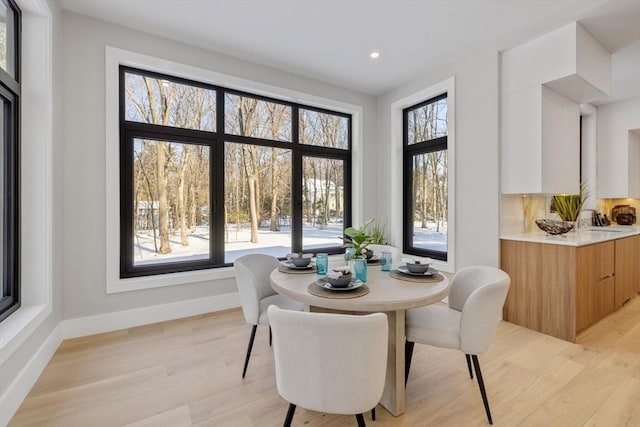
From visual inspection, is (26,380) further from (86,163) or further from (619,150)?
(619,150)

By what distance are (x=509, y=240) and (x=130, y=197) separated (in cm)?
389

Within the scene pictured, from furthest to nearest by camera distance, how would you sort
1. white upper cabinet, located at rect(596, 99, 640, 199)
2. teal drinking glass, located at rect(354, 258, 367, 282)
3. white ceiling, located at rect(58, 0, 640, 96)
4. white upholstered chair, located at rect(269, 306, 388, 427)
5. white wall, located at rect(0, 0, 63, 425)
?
white upper cabinet, located at rect(596, 99, 640, 199) < white ceiling, located at rect(58, 0, 640, 96) < white wall, located at rect(0, 0, 63, 425) < teal drinking glass, located at rect(354, 258, 367, 282) < white upholstered chair, located at rect(269, 306, 388, 427)

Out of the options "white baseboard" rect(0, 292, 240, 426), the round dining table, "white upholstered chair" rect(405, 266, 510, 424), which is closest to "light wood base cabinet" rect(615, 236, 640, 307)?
"white upholstered chair" rect(405, 266, 510, 424)

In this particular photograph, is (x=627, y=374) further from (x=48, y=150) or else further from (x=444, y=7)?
(x=48, y=150)

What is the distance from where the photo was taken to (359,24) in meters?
2.73

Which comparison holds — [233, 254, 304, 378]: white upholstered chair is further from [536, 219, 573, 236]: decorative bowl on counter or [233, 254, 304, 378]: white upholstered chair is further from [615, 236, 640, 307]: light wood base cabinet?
[615, 236, 640, 307]: light wood base cabinet

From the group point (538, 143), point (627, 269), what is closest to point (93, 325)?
point (538, 143)

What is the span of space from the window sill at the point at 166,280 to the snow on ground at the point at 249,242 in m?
0.19

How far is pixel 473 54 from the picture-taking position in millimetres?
3230

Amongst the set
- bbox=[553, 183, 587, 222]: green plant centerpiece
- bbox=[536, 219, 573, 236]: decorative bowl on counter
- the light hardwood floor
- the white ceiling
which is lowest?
the light hardwood floor

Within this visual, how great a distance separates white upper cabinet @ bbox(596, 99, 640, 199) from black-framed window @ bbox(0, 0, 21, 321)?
7014 mm

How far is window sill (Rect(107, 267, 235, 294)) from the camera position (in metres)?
2.80

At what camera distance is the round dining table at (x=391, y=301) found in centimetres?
147

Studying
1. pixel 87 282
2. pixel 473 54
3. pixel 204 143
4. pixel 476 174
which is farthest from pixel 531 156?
pixel 87 282
